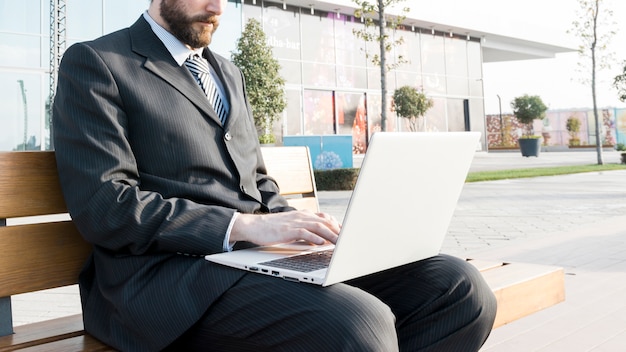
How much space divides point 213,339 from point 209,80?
915 mm

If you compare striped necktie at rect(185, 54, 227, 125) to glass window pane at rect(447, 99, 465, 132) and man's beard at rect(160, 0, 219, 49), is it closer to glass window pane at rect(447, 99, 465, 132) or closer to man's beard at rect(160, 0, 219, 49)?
man's beard at rect(160, 0, 219, 49)

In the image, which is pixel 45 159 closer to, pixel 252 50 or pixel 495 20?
pixel 252 50

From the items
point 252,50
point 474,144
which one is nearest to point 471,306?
point 474,144

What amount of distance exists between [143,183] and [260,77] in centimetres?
1778

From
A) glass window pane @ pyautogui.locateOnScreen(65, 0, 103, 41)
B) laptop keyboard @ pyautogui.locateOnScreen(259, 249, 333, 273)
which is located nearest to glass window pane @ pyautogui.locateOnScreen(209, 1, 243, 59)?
glass window pane @ pyautogui.locateOnScreen(65, 0, 103, 41)

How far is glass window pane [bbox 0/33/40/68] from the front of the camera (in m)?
18.2

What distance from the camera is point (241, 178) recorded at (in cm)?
200

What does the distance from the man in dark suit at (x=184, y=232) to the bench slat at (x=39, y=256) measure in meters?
0.14

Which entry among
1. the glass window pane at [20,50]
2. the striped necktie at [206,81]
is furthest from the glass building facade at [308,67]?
the striped necktie at [206,81]

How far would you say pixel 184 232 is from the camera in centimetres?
168

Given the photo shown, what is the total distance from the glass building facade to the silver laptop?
18.6 m

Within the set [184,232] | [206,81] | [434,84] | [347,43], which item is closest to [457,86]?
[434,84]

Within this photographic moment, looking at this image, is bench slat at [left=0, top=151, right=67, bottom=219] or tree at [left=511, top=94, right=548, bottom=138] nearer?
bench slat at [left=0, top=151, right=67, bottom=219]

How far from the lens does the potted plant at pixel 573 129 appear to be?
133 feet
